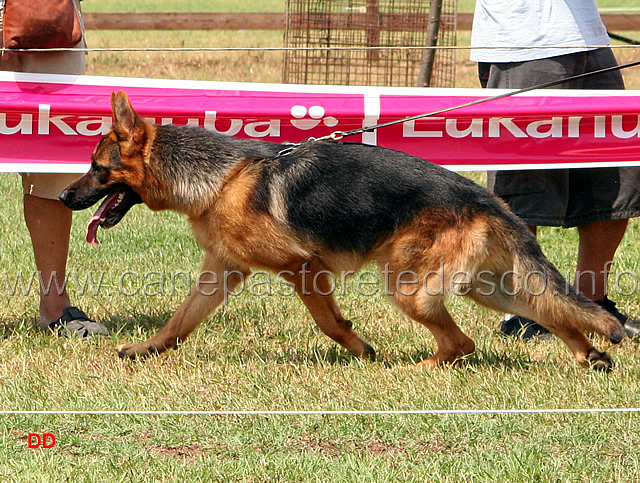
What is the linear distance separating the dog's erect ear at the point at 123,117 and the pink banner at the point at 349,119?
787 mm

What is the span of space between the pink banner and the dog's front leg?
3.31 feet

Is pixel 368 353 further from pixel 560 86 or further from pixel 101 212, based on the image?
pixel 560 86

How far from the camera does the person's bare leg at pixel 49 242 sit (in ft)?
16.1

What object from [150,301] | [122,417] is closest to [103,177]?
[122,417]

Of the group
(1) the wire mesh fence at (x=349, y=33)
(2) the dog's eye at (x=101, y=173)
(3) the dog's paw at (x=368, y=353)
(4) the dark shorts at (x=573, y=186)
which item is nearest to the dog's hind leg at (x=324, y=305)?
(3) the dog's paw at (x=368, y=353)

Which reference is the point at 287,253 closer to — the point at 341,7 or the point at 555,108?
the point at 555,108

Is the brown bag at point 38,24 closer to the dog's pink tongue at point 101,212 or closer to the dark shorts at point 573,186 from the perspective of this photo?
the dog's pink tongue at point 101,212

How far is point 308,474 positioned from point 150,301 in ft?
8.89

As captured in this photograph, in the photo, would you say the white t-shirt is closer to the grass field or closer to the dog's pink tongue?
the grass field

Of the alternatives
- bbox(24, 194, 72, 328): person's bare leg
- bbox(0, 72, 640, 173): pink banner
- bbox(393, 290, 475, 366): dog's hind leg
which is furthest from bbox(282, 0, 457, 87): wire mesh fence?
bbox(393, 290, 475, 366): dog's hind leg

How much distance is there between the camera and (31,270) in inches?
240

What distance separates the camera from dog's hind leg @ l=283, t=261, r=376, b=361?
4.22 meters

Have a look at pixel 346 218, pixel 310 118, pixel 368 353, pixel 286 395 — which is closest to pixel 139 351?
pixel 286 395

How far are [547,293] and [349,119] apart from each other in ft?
5.43
